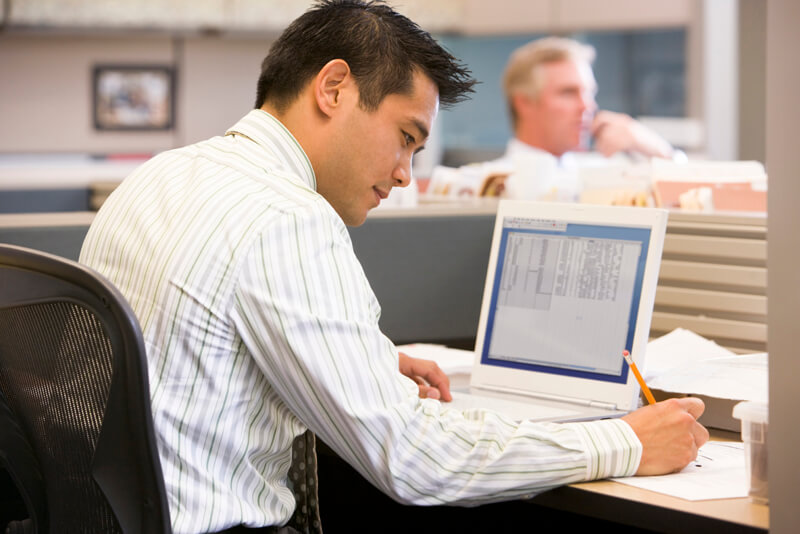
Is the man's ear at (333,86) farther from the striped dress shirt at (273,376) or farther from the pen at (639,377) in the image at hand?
the pen at (639,377)

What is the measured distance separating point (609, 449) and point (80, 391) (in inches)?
23.4

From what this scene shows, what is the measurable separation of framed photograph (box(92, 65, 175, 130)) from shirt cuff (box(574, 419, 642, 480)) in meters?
4.03

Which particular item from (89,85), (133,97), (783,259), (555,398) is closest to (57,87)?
(89,85)

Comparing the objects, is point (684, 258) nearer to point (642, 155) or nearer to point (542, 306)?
point (542, 306)

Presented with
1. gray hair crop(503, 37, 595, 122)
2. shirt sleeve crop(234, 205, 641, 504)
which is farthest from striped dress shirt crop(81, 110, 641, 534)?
gray hair crop(503, 37, 595, 122)

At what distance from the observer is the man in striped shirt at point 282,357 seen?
1.09m

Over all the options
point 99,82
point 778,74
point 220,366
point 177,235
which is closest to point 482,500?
point 220,366

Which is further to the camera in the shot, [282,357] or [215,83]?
[215,83]

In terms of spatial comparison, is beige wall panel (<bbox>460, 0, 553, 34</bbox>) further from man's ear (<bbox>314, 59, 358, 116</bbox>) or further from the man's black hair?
man's ear (<bbox>314, 59, 358, 116</bbox>)

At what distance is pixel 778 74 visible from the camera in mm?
995

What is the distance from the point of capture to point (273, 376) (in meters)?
1.12

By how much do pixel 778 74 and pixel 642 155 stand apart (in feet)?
7.36

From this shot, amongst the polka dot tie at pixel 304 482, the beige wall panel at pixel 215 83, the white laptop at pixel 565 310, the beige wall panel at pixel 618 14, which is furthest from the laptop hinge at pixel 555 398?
the beige wall panel at pixel 215 83

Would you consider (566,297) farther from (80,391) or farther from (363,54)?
(80,391)
